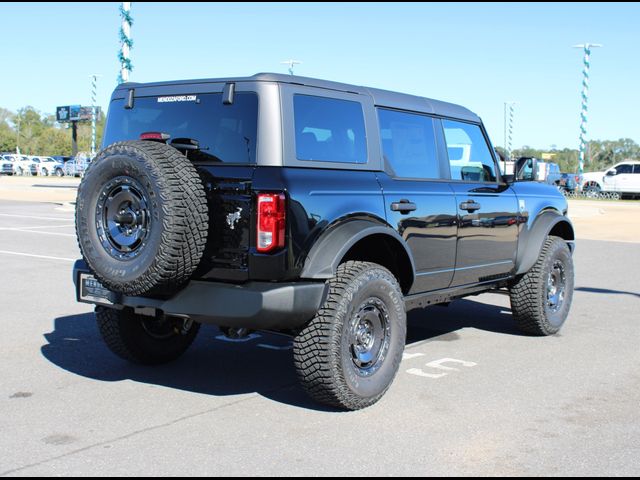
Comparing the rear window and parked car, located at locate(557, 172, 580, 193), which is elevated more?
the rear window

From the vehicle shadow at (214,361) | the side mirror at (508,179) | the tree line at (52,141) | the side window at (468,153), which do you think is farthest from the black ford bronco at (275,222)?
the tree line at (52,141)

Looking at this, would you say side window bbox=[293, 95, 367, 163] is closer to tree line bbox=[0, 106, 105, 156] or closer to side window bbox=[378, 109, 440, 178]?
side window bbox=[378, 109, 440, 178]

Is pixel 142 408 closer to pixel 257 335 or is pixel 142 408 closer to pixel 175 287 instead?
pixel 175 287

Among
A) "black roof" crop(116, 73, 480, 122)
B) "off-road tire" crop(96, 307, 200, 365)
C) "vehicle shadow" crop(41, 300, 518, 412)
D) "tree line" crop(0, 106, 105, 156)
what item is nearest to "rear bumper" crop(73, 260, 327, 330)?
"vehicle shadow" crop(41, 300, 518, 412)

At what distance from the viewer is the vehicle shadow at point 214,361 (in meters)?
5.43

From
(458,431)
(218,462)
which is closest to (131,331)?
(218,462)

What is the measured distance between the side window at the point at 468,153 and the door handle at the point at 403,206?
90cm

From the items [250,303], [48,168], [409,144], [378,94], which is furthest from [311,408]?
[48,168]

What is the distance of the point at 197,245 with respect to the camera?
4.49 m

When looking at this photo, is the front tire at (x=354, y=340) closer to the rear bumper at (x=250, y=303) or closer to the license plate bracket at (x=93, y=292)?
the rear bumper at (x=250, y=303)

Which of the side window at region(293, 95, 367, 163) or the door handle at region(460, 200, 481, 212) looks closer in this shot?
the side window at region(293, 95, 367, 163)

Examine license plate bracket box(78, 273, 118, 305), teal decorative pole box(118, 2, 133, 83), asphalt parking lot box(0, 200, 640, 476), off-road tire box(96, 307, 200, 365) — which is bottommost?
asphalt parking lot box(0, 200, 640, 476)

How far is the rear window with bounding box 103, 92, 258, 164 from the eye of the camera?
475cm

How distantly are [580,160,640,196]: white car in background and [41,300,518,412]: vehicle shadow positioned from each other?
35.5 meters
